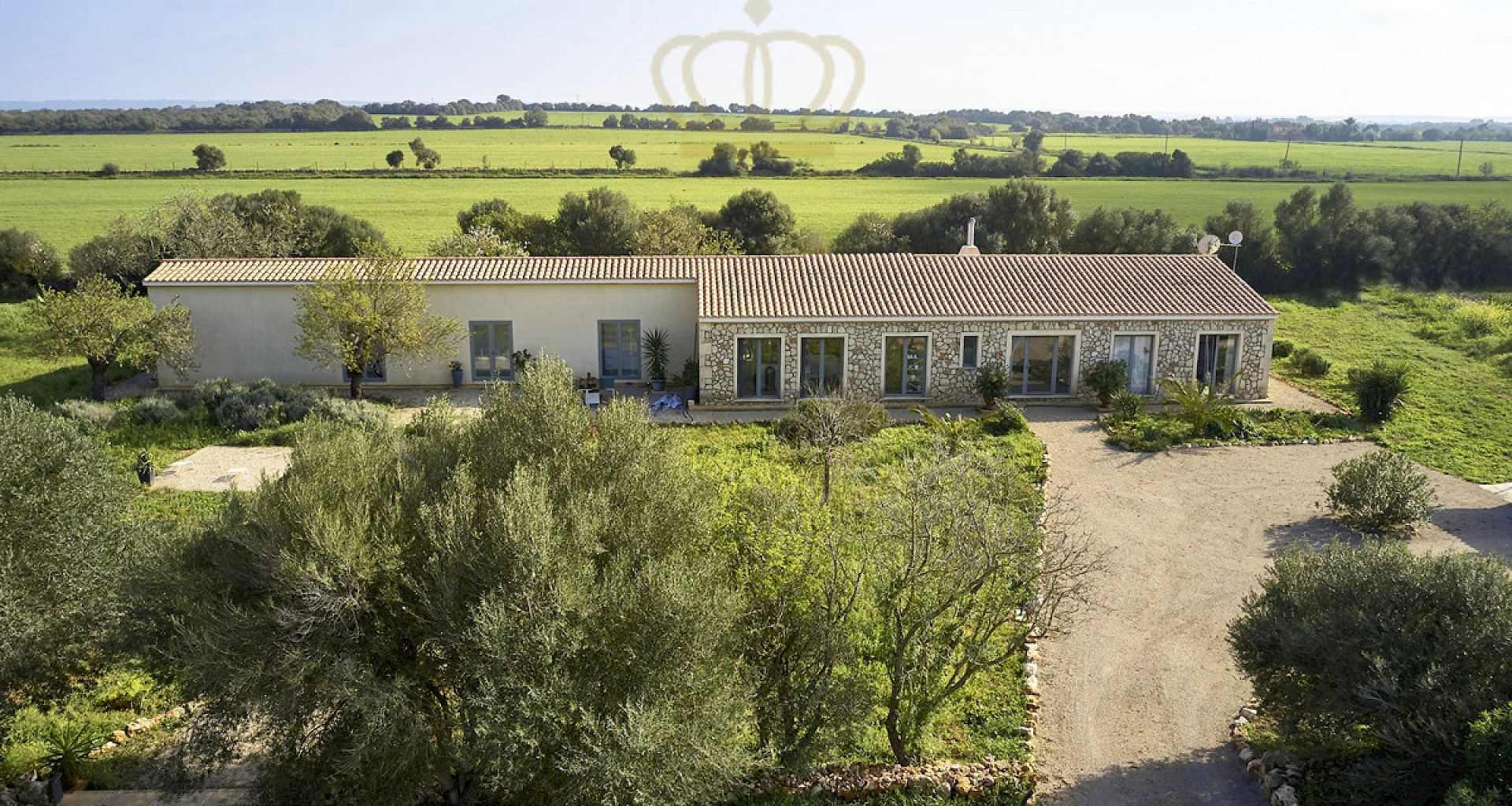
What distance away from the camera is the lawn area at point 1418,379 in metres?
21.5

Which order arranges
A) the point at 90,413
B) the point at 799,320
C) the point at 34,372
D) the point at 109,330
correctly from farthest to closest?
the point at 34,372, the point at 109,330, the point at 799,320, the point at 90,413

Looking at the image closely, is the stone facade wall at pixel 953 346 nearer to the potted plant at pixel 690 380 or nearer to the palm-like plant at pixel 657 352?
the potted plant at pixel 690 380

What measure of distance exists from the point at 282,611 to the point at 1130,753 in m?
8.61

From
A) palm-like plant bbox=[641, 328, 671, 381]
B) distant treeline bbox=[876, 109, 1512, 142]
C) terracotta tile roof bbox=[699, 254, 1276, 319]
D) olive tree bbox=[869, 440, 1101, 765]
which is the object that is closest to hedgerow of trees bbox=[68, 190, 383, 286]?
palm-like plant bbox=[641, 328, 671, 381]

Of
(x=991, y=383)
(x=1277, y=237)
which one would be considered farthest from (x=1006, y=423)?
(x=1277, y=237)

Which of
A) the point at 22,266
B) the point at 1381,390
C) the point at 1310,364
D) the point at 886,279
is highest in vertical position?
the point at 886,279

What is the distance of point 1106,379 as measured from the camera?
24094 mm

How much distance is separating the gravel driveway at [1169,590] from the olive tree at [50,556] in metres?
9.90

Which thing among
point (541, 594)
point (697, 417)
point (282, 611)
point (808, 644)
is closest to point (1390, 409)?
point (697, 417)

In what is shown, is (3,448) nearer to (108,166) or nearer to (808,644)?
(808,644)

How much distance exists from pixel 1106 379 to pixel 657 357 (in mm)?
10698

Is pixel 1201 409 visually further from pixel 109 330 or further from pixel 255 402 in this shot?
pixel 109 330

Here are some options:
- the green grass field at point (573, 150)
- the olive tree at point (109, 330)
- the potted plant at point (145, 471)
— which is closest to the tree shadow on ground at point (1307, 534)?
the potted plant at point (145, 471)

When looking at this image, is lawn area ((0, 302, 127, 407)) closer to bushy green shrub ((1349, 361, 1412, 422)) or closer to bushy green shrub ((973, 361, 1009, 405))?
bushy green shrub ((973, 361, 1009, 405))
